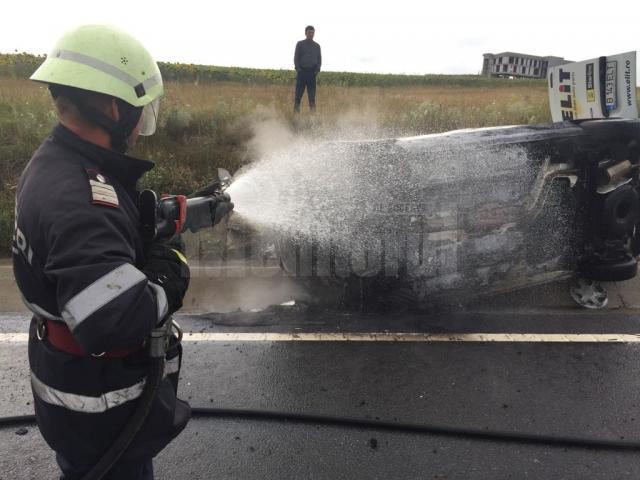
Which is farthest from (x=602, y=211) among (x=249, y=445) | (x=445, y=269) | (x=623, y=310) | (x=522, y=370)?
(x=249, y=445)

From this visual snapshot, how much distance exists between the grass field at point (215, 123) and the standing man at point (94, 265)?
4.76 metres

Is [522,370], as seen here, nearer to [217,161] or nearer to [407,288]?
[407,288]

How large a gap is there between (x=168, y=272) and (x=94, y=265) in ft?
1.18

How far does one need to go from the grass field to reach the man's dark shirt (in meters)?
0.93

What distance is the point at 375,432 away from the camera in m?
→ 2.65

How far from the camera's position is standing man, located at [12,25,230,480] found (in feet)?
4.24

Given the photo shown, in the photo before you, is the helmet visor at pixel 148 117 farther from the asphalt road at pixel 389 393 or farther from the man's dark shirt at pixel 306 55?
the man's dark shirt at pixel 306 55

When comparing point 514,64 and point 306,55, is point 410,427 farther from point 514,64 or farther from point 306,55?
point 514,64

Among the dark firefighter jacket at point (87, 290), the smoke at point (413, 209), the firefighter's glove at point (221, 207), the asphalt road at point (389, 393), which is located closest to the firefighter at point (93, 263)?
the dark firefighter jacket at point (87, 290)

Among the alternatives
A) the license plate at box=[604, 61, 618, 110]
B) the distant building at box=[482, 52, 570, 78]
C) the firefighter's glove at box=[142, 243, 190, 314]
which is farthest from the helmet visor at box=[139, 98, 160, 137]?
the distant building at box=[482, 52, 570, 78]

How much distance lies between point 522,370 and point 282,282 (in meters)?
2.34

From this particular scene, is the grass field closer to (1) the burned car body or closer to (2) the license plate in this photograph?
(1) the burned car body

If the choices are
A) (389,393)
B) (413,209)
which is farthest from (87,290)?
(413,209)

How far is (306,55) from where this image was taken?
984cm
